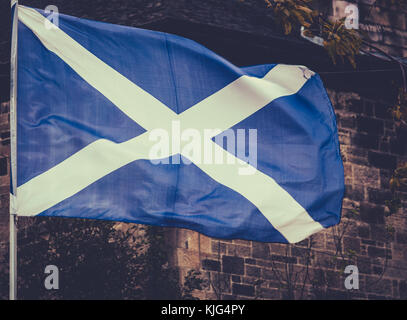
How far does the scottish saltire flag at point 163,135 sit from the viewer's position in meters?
10.9

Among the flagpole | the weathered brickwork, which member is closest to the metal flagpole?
the flagpole

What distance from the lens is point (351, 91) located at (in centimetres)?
1702

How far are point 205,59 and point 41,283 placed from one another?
4.13 meters

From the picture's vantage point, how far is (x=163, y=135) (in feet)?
37.9

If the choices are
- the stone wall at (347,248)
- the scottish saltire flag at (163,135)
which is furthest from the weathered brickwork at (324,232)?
the scottish saltire flag at (163,135)

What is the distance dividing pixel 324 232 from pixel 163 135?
16.5 feet

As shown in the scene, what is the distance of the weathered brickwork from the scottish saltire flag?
10.5ft

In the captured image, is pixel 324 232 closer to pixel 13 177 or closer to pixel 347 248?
pixel 347 248

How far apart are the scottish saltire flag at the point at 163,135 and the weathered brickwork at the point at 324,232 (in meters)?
3.19

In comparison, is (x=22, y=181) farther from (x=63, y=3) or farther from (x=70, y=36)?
(x=63, y=3)

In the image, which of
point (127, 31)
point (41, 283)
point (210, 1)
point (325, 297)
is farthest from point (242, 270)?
point (127, 31)

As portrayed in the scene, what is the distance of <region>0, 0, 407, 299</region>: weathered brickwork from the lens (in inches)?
599

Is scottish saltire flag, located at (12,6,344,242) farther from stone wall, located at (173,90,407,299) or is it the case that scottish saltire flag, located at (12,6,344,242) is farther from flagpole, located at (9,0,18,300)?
stone wall, located at (173,90,407,299)

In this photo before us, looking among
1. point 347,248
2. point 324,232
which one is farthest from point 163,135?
point 347,248
